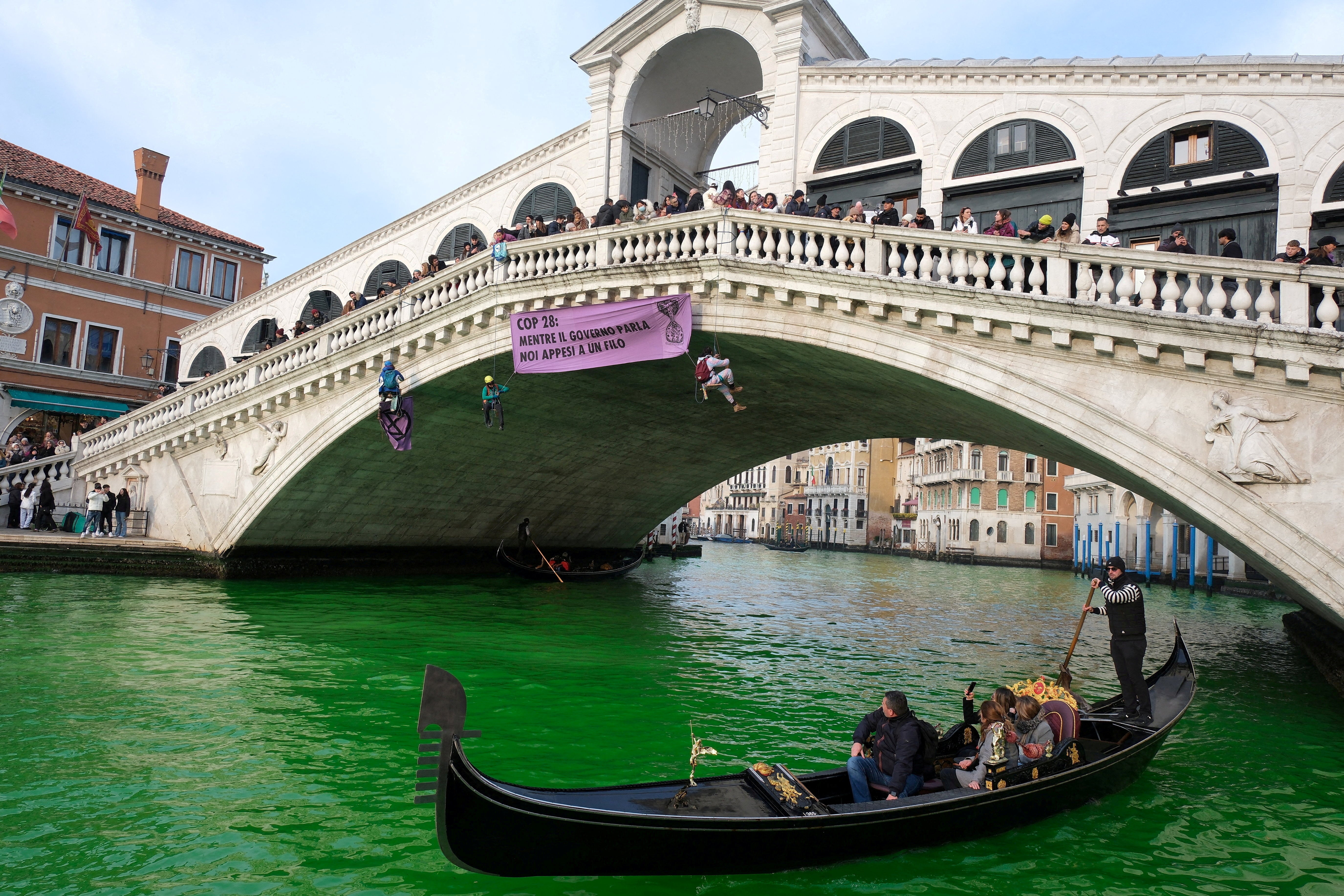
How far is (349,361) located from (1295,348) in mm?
12327

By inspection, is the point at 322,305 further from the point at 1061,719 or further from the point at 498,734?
the point at 1061,719

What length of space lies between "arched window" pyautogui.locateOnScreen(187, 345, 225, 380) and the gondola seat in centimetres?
2121

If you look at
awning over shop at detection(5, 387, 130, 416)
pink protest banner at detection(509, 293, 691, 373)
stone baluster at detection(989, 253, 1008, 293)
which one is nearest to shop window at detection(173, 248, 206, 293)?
awning over shop at detection(5, 387, 130, 416)

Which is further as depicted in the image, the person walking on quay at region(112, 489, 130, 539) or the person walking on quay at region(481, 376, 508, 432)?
the person walking on quay at region(112, 489, 130, 539)

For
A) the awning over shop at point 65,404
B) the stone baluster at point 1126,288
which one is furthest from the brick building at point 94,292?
the stone baluster at point 1126,288

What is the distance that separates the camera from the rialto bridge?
306 inches

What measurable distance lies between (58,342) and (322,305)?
8337 millimetres

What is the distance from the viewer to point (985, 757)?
17.6ft

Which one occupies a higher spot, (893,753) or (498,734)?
(893,753)

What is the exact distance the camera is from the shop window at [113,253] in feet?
75.8

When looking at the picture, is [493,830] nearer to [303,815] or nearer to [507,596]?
[303,815]

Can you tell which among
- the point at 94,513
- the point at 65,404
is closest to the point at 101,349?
the point at 65,404

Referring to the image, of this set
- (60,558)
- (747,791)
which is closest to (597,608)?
(60,558)

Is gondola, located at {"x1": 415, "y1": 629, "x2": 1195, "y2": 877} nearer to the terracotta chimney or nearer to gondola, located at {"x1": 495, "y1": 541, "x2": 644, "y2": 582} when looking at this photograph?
gondola, located at {"x1": 495, "y1": 541, "x2": 644, "y2": 582}
